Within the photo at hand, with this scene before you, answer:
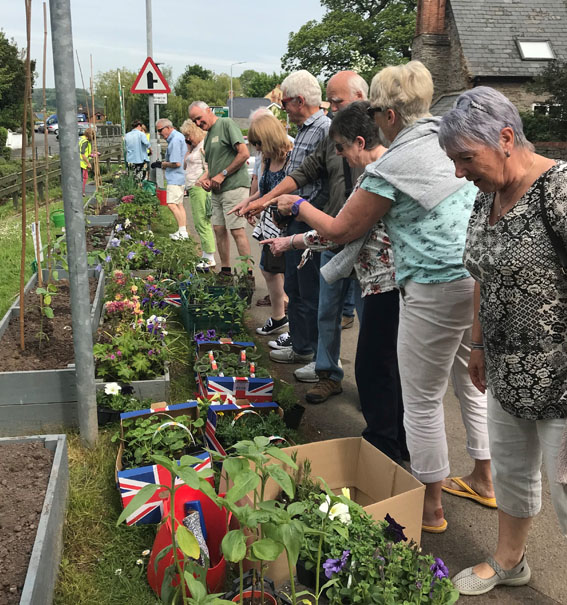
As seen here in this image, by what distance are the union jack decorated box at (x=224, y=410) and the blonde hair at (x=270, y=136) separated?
6.78 ft

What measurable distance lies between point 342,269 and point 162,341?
1.72m

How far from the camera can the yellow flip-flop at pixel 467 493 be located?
10.1 feet

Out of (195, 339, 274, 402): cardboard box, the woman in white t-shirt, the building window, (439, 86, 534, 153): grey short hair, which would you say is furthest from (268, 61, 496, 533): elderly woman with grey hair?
the building window

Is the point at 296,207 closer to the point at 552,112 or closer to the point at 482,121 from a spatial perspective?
the point at 482,121

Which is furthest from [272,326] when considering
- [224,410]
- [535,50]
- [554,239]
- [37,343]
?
[535,50]

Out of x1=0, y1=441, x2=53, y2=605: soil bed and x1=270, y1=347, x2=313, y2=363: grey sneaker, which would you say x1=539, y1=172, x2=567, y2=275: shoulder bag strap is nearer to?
x1=0, y1=441, x2=53, y2=605: soil bed

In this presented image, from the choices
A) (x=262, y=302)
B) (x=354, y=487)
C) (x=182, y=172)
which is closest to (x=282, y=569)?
(x=354, y=487)

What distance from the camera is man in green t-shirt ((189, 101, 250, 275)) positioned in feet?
21.1

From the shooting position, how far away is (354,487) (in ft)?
9.11

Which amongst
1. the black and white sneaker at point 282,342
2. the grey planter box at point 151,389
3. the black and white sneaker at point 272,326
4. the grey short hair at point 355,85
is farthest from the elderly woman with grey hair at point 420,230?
the black and white sneaker at point 272,326

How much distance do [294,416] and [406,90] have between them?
6.18 feet

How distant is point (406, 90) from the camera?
2502 mm

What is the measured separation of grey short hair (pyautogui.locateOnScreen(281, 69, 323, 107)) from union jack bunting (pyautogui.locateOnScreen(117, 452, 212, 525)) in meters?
2.61

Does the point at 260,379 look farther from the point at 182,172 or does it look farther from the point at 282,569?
the point at 182,172
